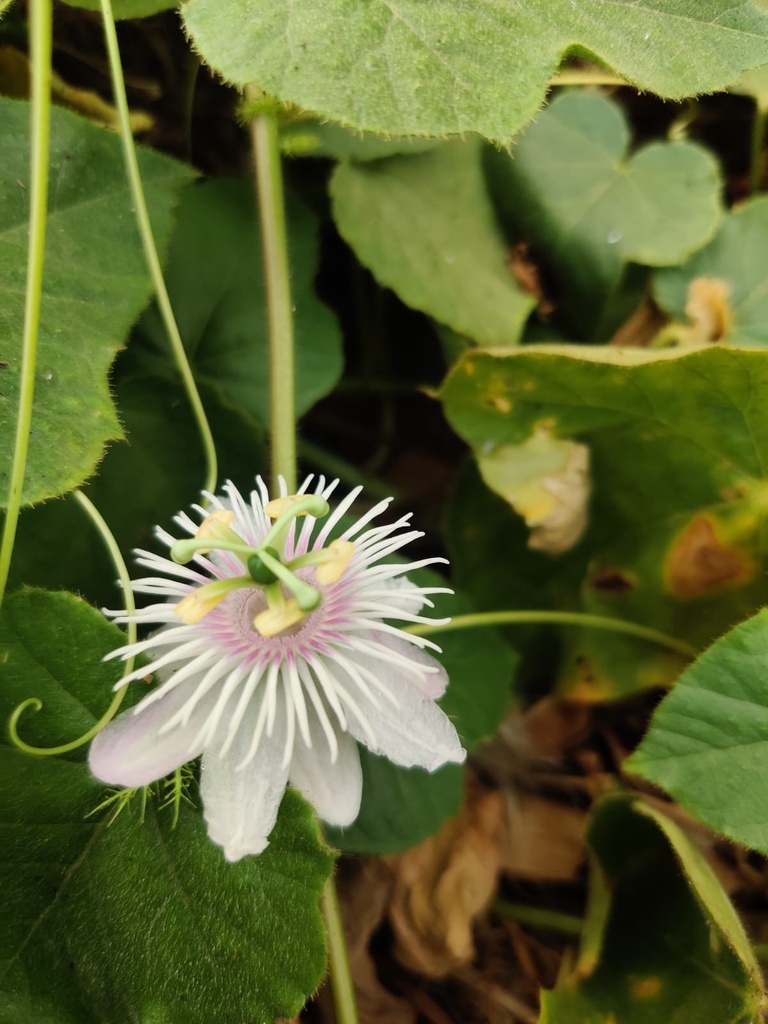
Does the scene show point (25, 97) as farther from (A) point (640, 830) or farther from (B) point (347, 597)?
(A) point (640, 830)

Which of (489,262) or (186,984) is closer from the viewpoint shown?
(186,984)

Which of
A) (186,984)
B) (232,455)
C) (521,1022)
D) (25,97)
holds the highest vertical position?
(25,97)

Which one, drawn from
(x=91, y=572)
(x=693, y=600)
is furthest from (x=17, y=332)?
(x=693, y=600)

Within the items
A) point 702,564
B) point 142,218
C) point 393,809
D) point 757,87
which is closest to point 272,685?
point 393,809

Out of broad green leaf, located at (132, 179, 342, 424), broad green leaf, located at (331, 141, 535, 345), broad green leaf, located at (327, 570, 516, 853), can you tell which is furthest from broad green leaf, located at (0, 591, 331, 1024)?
broad green leaf, located at (331, 141, 535, 345)

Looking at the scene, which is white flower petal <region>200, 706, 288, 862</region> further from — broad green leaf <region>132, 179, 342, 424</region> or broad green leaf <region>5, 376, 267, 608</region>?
broad green leaf <region>132, 179, 342, 424</region>

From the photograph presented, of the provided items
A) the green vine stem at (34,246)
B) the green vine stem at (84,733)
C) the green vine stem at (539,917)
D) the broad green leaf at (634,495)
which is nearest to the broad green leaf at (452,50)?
the green vine stem at (34,246)
